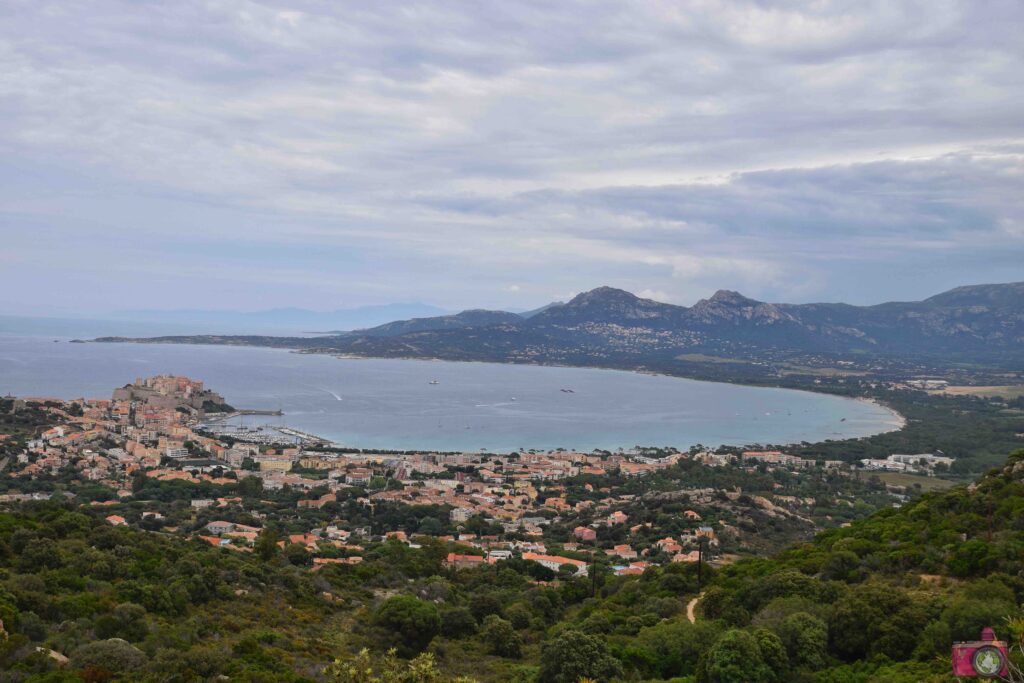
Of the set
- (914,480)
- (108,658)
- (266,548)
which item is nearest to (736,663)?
(108,658)

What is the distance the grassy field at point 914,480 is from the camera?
4203cm

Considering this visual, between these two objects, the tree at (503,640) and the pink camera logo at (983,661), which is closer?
the pink camera logo at (983,661)

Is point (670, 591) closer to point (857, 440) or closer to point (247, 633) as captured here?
point (247, 633)

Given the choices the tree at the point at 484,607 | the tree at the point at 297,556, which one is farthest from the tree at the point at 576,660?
the tree at the point at 297,556

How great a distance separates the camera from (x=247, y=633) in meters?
12.6

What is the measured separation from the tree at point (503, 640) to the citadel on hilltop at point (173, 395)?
54.6 metres

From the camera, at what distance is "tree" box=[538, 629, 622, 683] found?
36.8 feet

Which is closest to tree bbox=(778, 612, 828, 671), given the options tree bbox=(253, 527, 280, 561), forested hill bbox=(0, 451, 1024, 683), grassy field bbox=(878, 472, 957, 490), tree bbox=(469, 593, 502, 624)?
forested hill bbox=(0, 451, 1024, 683)

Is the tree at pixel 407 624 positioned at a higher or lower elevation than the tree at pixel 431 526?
higher

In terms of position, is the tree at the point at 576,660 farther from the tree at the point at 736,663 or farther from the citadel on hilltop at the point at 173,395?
the citadel on hilltop at the point at 173,395

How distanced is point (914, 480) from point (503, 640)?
38.2 metres

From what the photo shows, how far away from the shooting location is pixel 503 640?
1463cm

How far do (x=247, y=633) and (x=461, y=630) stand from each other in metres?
4.58

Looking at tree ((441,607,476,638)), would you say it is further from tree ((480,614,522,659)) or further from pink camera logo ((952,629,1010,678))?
pink camera logo ((952,629,1010,678))
